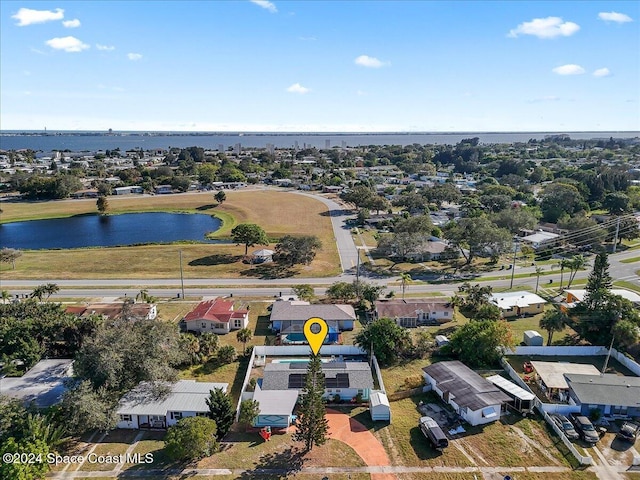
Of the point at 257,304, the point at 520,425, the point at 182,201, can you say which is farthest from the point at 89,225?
the point at 520,425

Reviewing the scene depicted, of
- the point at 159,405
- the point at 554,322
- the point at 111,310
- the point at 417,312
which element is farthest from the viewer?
the point at 417,312

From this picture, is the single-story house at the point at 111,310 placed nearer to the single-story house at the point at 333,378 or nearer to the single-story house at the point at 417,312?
the single-story house at the point at 333,378

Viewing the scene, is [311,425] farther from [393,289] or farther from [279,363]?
[393,289]

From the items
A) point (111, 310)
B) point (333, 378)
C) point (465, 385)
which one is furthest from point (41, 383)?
point (465, 385)

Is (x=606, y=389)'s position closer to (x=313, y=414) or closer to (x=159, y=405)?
(x=313, y=414)

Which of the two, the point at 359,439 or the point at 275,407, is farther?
the point at 275,407

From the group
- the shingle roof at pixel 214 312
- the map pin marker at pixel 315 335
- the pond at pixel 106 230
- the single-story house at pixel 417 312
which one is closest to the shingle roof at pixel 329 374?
the map pin marker at pixel 315 335

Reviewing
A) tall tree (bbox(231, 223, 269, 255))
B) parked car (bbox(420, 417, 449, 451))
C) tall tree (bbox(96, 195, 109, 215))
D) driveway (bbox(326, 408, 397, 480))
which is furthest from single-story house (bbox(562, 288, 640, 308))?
tall tree (bbox(96, 195, 109, 215))
